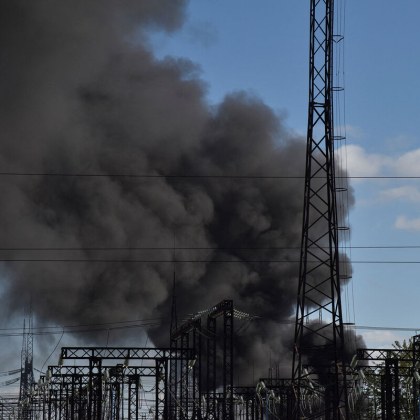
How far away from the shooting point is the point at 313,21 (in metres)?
50.6

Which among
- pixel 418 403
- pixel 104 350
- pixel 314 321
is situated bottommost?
pixel 418 403

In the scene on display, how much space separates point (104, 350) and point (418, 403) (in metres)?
18.4

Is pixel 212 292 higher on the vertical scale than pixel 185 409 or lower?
higher

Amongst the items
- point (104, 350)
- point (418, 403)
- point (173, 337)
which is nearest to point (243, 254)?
point (173, 337)

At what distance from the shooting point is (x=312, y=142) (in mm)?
48906

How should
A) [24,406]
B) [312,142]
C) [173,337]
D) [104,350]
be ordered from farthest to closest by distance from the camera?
[24,406]
[173,337]
[104,350]
[312,142]

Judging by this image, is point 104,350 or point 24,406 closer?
point 104,350

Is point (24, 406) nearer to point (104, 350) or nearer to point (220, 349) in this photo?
point (220, 349)

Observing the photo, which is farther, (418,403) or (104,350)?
(104,350)

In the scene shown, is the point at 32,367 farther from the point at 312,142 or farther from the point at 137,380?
the point at 312,142

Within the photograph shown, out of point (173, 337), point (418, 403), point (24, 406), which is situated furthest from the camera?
point (24, 406)

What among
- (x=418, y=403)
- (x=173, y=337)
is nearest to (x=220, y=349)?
(x=173, y=337)

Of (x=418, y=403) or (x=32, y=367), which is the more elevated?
(x=32, y=367)

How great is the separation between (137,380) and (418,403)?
25293mm
